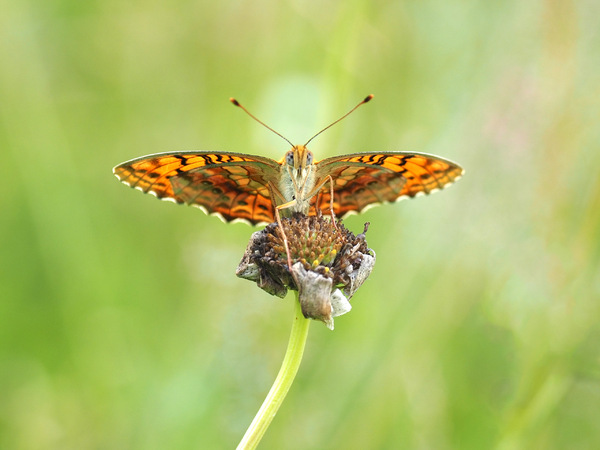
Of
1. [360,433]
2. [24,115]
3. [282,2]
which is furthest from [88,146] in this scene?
[360,433]

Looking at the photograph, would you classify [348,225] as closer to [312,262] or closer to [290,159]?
[290,159]

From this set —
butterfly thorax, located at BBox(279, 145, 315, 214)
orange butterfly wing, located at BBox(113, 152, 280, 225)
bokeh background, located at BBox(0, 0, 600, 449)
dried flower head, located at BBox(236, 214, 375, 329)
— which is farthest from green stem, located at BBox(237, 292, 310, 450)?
bokeh background, located at BBox(0, 0, 600, 449)

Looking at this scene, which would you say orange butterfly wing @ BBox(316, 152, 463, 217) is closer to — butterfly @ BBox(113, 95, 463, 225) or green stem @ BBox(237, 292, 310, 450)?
butterfly @ BBox(113, 95, 463, 225)

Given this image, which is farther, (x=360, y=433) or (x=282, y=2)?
(x=282, y=2)

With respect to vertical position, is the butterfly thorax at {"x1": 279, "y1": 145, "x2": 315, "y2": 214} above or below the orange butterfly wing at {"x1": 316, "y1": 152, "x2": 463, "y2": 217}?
below

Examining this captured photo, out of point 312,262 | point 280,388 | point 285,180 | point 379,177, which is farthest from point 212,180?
point 280,388

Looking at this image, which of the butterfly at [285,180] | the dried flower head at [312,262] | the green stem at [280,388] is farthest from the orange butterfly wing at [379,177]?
the green stem at [280,388]

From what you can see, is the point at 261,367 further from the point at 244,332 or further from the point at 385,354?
the point at 385,354
